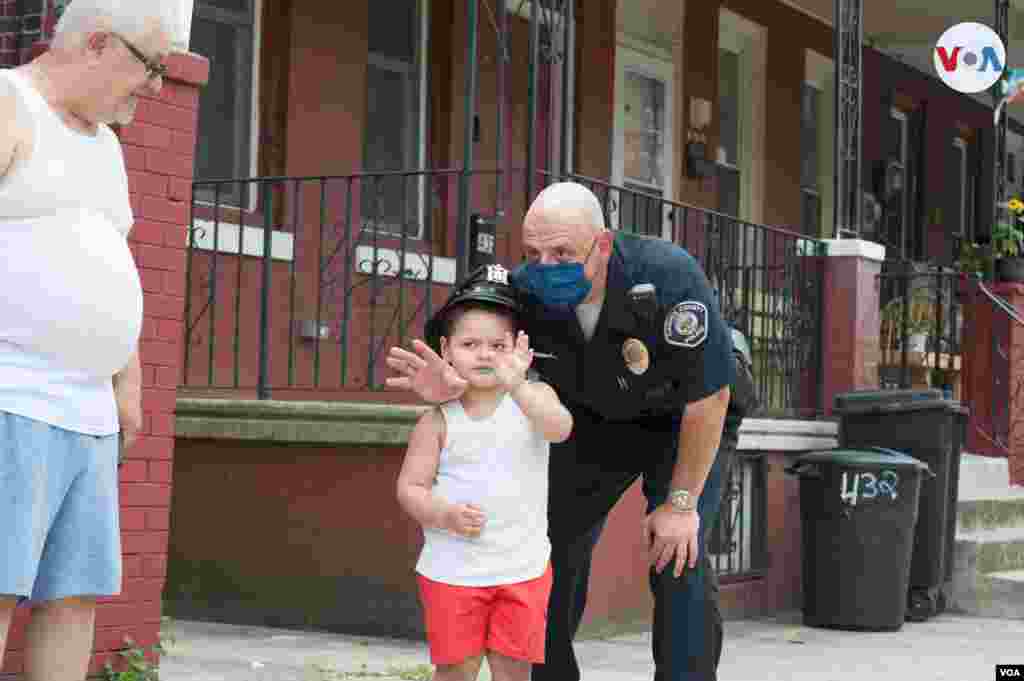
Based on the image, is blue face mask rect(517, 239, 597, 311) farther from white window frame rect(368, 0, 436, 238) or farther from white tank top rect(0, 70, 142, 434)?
white window frame rect(368, 0, 436, 238)

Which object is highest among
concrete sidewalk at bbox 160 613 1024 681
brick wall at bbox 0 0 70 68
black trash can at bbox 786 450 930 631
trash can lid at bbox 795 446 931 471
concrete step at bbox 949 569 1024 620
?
brick wall at bbox 0 0 70 68

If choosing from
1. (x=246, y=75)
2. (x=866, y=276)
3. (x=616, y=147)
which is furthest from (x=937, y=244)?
(x=246, y=75)

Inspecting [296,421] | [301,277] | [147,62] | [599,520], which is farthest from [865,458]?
[147,62]

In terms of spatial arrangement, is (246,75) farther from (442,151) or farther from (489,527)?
(489,527)

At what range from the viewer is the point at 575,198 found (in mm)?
4664

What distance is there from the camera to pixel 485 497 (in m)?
4.49

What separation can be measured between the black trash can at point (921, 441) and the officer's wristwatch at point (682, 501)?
5169 millimetres

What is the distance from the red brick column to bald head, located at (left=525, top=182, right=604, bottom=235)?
6384 mm

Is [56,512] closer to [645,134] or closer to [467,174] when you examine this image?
[467,174]

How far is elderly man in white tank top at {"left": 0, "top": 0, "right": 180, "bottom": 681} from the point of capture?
3.88 m

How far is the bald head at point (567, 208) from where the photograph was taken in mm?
4637

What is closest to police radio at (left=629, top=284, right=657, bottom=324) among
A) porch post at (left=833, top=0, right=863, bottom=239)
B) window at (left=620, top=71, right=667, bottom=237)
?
porch post at (left=833, top=0, right=863, bottom=239)

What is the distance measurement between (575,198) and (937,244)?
15409mm

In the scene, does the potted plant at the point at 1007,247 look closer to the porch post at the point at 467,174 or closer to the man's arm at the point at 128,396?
the porch post at the point at 467,174
